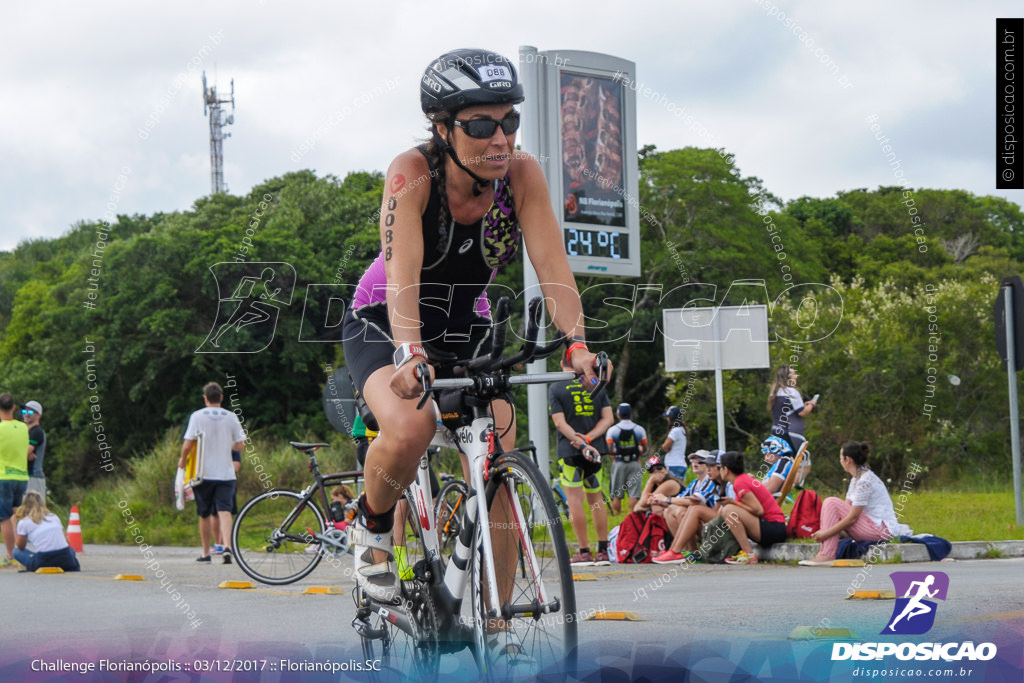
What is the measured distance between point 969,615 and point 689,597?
7.02 feet

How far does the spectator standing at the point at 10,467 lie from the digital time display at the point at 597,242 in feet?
20.3

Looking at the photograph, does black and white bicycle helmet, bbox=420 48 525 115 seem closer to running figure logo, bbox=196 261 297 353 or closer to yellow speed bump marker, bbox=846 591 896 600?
yellow speed bump marker, bbox=846 591 896 600

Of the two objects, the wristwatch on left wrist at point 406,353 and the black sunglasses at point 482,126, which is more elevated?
the black sunglasses at point 482,126

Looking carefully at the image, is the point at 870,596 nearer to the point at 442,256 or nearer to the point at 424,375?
the point at 442,256

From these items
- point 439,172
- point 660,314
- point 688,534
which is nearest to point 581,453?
point 688,534

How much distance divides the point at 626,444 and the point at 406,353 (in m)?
10.1

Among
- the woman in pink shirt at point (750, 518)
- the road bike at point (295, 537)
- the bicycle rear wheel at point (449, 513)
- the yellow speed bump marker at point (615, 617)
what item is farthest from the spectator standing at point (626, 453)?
the bicycle rear wheel at point (449, 513)

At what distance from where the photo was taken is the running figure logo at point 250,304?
2244 cm

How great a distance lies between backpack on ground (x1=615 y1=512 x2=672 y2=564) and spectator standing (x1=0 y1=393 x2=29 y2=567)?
20.6ft

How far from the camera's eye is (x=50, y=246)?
62.7 m

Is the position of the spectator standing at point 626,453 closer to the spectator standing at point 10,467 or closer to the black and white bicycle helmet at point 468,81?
the spectator standing at point 10,467


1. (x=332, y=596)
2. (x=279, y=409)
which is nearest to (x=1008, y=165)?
(x=332, y=596)

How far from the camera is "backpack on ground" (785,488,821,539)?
11172 mm

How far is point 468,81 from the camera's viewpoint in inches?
152
